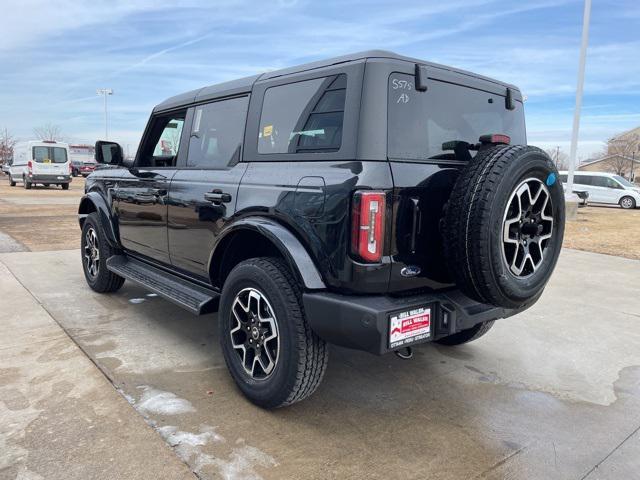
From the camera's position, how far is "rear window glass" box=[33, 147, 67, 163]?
2384 cm

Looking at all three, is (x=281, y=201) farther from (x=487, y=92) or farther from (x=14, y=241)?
(x=14, y=241)

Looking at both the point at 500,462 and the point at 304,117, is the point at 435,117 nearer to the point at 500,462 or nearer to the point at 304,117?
the point at 304,117

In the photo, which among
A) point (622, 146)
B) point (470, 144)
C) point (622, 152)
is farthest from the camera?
point (622, 146)

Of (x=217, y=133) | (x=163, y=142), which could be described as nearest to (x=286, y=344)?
(x=217, y=133)

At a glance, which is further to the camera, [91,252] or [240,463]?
[91,252]

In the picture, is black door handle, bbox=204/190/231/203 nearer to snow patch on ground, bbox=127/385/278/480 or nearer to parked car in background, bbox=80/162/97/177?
snow patch on ground, bbox=127/385/278/480

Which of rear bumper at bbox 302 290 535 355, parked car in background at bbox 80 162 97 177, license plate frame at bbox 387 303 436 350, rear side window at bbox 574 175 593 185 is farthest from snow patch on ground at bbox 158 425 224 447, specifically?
parked car in background at bbox 80 162 97 177

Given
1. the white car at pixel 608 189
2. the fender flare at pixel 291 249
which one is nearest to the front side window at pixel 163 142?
the fender flare at pixel 291 249

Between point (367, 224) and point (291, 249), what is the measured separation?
0.46 m

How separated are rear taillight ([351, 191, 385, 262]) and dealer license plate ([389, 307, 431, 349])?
32 centimetres

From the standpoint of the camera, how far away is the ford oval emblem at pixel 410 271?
261cm

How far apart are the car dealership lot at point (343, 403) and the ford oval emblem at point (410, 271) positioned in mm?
881

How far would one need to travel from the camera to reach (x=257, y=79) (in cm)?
338

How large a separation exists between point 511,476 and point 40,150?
26083 millimetres
